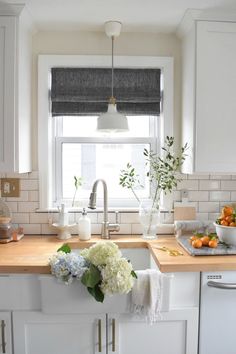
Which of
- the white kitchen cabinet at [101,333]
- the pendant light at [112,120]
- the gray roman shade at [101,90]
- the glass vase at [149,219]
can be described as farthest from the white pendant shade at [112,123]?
the white kitchen cabinet at [101,333]

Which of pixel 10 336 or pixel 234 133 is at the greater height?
pixel 234 133

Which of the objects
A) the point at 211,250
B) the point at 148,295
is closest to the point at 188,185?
the point at 211,250

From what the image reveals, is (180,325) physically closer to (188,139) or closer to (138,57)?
(188,139)

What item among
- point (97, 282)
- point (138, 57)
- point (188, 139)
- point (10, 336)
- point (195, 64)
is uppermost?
point (138, 57)

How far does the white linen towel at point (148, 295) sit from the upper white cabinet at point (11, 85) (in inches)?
38.8

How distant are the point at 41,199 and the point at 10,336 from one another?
90cm

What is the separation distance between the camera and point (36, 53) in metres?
2.15

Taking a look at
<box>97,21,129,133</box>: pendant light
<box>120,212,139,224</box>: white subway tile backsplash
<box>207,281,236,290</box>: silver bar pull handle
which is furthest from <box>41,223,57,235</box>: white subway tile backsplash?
<box>207,281,236,290</box>: silver bar pull handle

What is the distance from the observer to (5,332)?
1.56 m

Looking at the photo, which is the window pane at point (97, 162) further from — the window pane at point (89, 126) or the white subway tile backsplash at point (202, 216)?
the white subway tile backsplash at point (202, 216)

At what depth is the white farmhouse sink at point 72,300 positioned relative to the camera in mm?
1511

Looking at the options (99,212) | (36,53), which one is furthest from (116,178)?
(36,53)

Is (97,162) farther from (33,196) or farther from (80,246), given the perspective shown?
(80,246)

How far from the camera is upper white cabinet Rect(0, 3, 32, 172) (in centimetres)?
182
